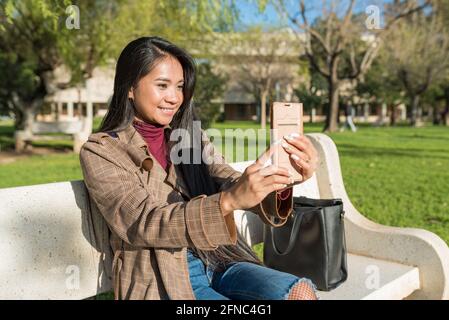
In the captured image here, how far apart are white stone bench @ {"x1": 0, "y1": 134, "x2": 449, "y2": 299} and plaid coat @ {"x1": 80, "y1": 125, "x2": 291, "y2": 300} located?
13 cm

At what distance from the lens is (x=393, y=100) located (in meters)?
36.9

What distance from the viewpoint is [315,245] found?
7.83 feet

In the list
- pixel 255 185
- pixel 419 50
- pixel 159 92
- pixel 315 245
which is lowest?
pixel 315 245

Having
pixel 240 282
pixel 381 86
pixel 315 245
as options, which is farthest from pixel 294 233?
pixel 381 86

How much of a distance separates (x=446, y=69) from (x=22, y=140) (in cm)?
2693

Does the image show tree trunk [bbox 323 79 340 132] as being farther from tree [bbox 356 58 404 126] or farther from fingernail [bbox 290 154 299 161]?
fingernail [bbox 290 154 299 161]

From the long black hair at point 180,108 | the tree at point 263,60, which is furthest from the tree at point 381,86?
the long black hair at point 180,108

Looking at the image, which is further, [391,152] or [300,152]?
[391,152]

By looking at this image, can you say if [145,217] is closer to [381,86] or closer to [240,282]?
[240,282]

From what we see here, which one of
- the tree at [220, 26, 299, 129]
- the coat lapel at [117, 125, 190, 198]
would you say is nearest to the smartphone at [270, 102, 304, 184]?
the coat lapel at [117, 125, 190, 198]

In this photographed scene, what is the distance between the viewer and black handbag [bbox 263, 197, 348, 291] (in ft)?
7.74

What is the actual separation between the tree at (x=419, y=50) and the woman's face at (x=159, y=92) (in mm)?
30585

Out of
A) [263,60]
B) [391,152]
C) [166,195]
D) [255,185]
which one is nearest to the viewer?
[255,185]

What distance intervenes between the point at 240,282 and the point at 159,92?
82cm
